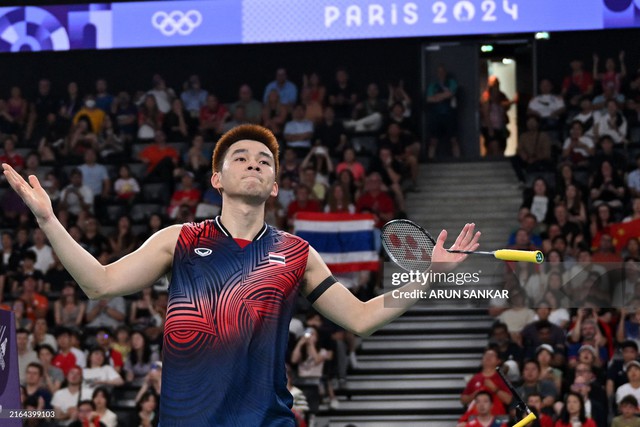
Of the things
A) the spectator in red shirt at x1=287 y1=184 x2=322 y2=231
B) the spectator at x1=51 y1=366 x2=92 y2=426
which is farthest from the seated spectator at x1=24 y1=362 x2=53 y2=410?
the spectator in red shirt at x1=287 y1=184 x2=322 y2=231

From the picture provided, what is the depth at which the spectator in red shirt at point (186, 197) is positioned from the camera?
1552cm

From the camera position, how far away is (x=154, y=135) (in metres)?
17.6

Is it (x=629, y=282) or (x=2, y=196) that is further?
(x=2, y=196)

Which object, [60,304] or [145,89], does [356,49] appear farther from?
[60,304]

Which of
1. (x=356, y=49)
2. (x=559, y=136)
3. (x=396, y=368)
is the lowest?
(x=396, y=368)

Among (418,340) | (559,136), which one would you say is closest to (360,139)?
(559,136)

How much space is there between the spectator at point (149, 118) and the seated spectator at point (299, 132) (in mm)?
1972

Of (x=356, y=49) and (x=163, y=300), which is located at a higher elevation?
(x=356, y=49)

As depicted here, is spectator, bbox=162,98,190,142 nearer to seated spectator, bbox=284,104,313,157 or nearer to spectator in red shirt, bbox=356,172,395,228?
seated spectator, bbox=284,104,313,157

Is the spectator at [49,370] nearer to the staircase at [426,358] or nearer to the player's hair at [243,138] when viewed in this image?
the staircase at [426,358]

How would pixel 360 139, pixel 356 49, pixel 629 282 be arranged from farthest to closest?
pixel 356 49 < pixel 360 139 < pixel 629 282

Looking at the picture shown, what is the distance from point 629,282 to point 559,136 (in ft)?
14.6

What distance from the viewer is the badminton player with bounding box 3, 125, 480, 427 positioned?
4.24 metres

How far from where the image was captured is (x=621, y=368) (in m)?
11.4
